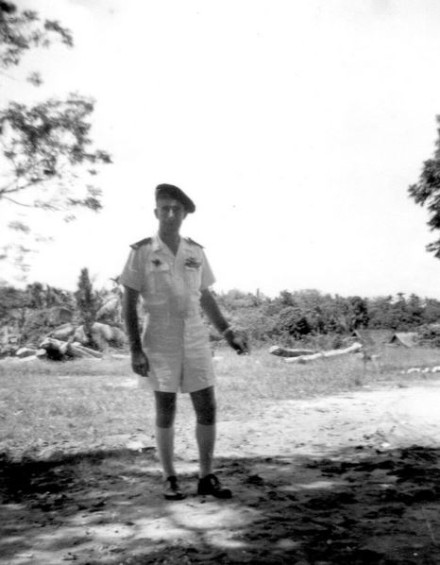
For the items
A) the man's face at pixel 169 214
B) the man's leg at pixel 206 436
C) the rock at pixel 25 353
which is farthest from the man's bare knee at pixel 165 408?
the rock at pixel 25 353

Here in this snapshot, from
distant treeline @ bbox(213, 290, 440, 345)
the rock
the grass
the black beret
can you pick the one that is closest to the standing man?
the black beret

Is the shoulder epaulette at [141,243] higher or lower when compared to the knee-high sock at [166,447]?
higher

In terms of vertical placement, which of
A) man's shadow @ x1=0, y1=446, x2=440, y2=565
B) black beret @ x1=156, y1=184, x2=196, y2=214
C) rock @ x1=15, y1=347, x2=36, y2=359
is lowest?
man's shadow @ x1=0, y1=446, x2=440, y2=565

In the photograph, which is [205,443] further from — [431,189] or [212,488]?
[431,189]

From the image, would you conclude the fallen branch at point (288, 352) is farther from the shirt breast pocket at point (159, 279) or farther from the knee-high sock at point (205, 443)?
the shirt breast pocket at point (159, 279)

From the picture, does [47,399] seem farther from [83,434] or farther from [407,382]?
[407,382]

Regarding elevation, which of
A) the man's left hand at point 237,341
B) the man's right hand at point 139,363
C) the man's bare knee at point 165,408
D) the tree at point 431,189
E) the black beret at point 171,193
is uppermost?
the tree at point 431,189

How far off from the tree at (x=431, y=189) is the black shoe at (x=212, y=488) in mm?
20415

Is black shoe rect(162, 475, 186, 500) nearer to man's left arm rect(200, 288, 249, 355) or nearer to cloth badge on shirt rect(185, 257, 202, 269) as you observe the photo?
man's left arm rect(200, 288, 249, 355)

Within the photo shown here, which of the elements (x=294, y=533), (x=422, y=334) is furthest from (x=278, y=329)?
(x=294, y=533)

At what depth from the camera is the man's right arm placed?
3.20 metres

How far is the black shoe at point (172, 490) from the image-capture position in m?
3.17

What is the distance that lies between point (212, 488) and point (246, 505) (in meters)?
0.27

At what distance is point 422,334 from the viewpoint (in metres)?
37.5
